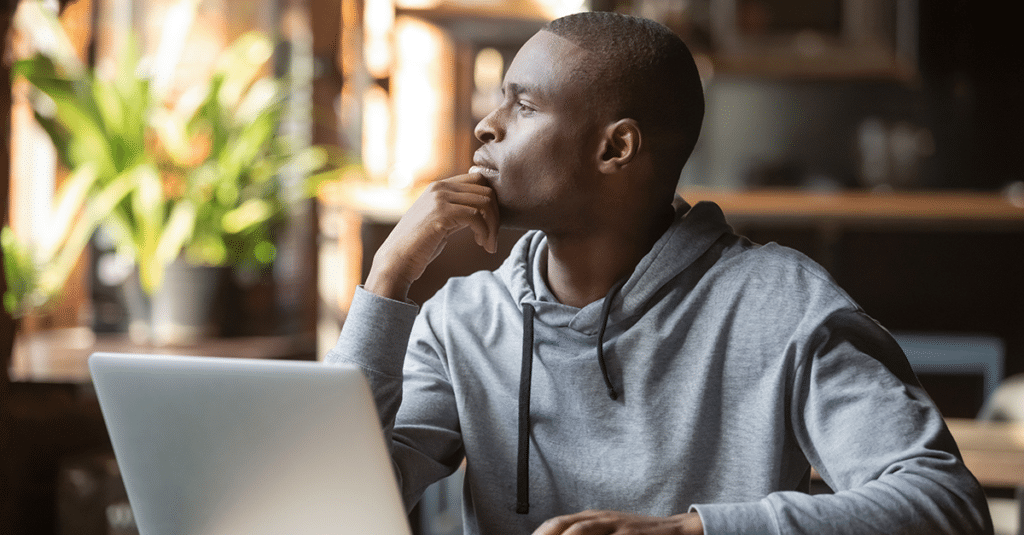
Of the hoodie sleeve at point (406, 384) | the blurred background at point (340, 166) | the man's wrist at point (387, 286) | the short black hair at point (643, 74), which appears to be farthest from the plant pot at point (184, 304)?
the short black hair at point (643, 74)

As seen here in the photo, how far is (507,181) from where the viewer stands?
94cm

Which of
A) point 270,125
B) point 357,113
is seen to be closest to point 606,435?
point 270,125

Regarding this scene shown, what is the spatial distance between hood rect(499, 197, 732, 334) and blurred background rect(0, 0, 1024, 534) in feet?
1.81

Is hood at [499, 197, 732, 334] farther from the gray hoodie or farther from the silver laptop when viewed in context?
the silver laptop

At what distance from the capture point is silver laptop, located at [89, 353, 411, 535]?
0.67 meters

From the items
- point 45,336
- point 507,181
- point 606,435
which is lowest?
point 45,336

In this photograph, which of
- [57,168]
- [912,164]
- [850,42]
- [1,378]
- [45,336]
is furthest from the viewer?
[912,164]

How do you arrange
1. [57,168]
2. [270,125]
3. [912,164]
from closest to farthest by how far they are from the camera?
[270,125] < [57,168] < [912,164]

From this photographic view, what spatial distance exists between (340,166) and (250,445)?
1.90 meters

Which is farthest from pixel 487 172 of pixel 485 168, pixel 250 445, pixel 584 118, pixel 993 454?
pixel 993 454

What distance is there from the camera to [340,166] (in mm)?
2527

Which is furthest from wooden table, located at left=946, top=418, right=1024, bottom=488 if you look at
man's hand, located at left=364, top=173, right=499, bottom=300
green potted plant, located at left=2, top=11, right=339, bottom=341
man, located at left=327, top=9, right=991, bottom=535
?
green potted plant, located at left=2, top=11, right=339, bottom=341

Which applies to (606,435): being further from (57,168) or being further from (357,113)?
(357,113)

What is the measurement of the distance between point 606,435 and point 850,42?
308 centimetres
